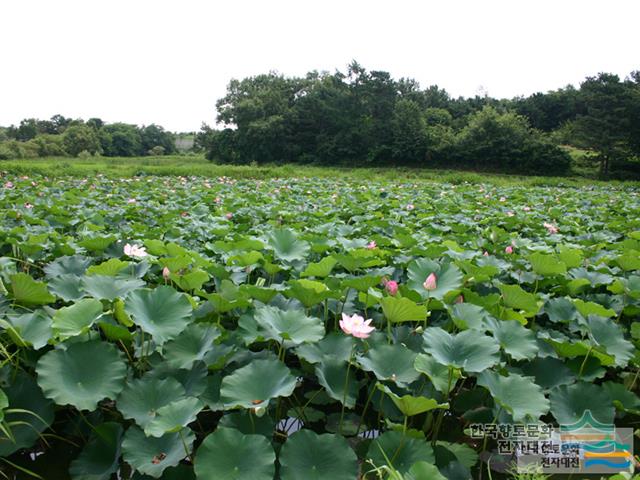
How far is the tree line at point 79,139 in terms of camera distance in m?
40.1

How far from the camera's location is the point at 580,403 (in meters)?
1.33

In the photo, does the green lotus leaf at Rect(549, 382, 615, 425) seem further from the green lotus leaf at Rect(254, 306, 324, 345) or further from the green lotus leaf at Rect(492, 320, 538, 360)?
the green lotus leaf at Rect(254, 306, 324, 345)

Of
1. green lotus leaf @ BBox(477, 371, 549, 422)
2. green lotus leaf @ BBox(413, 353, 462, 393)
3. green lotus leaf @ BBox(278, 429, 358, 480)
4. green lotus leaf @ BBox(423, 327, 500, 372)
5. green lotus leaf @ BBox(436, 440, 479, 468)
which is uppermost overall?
green lotus leaf @ BBox(423, 327, 500, 372)

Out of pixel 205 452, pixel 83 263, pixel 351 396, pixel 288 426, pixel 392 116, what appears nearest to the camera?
pixel 205 452

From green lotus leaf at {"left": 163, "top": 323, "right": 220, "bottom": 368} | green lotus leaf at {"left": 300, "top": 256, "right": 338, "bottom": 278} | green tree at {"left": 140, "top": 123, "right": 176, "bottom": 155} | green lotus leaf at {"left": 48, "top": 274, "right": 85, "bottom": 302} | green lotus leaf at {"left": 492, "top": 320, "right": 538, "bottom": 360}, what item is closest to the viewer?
green lotus leaf at {"left": 163, "top": 323, "right": 220, "bottom": 368}

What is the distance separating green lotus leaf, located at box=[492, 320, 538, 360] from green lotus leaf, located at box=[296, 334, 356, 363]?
510 mm

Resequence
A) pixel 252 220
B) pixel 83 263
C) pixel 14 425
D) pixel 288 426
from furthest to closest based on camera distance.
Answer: pixel 252 220 < pixel 83 263 < pixel 288 426 < pixel 14 425

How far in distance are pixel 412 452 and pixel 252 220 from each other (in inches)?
133

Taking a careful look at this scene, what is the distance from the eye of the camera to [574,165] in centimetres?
2780

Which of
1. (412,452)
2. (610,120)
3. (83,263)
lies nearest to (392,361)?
(412,452)

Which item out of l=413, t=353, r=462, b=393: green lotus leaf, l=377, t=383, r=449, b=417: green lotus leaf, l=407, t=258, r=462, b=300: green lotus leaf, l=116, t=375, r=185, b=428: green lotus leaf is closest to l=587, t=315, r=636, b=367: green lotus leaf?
l=407, t=258, r=462, b=300: green lotus leaf

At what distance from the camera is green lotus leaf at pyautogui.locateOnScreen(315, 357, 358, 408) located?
126 cm

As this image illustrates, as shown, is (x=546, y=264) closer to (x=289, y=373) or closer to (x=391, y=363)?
(x=391, y=363)

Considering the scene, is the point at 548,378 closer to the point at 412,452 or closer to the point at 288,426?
the point at 412,452
